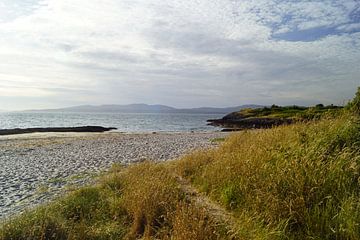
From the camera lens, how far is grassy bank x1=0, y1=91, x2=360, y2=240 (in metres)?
4.68

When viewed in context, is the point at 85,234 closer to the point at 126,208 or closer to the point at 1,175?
the point at 126,208

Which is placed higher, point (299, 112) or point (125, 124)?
point (299, 112)

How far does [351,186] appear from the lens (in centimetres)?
524

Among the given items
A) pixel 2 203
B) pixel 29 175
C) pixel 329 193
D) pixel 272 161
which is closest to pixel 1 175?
pixel 29 175

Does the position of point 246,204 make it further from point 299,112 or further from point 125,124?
point 125,124

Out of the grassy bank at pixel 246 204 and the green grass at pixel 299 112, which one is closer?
the grassy bank at pixel 246 204

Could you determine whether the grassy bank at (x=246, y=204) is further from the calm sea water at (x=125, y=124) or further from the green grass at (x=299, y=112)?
the calm sea water at (x=125, y=124)

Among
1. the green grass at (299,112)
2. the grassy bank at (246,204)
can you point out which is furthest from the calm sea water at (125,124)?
the grassy bank at (246,204)

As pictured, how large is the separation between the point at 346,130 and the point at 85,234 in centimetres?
621

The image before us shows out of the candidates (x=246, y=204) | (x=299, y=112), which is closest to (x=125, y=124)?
(x=299, y=112)

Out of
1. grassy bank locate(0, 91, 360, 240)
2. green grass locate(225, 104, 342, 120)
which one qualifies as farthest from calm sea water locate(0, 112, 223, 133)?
grassy bank locate(0, 91, 360, 240)

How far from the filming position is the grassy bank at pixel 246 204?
4.68 m

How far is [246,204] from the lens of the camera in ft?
19.0

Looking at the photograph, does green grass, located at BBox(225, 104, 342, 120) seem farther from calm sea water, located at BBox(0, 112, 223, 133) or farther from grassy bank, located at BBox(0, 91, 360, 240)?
calm sea water, located at BBox(0, 112, 223, 133)
